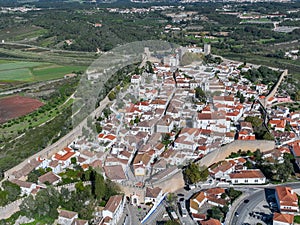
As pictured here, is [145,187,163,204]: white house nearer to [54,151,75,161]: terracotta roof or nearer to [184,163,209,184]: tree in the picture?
[184,163,209,184]: tree

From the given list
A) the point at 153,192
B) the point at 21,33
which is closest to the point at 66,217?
→ the point at 153,192

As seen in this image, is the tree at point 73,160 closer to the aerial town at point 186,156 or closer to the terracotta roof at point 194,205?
the aerial town at point 186,156

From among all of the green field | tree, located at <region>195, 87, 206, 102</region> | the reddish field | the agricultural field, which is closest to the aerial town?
tree, located at <region>195, 87, 206, 102</region>

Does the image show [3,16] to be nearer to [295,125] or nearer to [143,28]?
[143,28]

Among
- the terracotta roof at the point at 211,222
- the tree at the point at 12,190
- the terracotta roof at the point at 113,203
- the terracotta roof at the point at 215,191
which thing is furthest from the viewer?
the terracotta roof at the point at 215,191

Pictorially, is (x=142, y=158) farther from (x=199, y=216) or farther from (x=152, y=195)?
(x=199, y=216)

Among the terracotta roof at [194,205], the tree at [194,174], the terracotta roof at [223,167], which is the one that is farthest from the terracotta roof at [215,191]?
the terracotta roof at [223,167]
